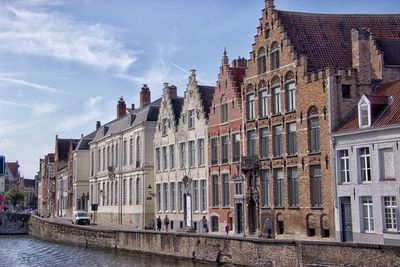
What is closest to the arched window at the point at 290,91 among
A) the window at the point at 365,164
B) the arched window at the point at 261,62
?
the arched window at the point at 261,62

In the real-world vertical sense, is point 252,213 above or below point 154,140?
below

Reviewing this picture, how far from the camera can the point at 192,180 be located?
150 ft

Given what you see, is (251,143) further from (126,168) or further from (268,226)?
(126,168)

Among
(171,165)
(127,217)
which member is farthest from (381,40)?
(127,217)

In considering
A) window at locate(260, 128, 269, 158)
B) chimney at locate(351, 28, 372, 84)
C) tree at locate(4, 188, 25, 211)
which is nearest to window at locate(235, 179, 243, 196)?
window at locate(260, 128, 269, 158)

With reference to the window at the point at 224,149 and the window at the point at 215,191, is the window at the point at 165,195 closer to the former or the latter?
the window at the point at 215,191

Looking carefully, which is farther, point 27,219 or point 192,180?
point 27,219

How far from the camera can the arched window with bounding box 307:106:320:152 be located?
108 feet

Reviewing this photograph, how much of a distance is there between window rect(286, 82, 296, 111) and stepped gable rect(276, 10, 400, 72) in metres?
1.50

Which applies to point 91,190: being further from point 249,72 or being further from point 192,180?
point 249,72

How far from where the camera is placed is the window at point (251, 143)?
125ft

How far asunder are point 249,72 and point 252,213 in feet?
28.4

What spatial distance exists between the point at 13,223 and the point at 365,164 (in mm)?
53087

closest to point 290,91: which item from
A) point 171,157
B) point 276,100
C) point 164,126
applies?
point 276,100
